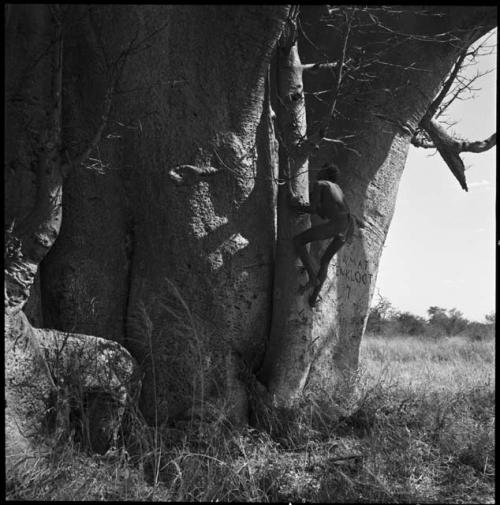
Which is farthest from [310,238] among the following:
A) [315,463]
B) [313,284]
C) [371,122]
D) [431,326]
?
[431,326]

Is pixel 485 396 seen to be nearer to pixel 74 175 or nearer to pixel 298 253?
pixel 298 253

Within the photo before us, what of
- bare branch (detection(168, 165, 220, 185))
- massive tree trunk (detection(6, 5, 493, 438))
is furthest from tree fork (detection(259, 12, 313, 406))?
bare branch (detection(168, 165, 220, 185))

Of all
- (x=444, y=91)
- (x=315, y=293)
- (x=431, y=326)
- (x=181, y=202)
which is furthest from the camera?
(x=431, y=326)

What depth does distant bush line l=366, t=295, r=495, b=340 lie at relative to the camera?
1478cm

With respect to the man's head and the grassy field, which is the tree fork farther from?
the grassy field

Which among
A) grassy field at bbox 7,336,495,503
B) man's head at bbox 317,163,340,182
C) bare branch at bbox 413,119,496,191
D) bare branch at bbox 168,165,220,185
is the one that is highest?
bare branch at bbox 413,119,496,191

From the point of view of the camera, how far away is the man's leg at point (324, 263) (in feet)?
14.0

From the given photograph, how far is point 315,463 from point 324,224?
1.55m

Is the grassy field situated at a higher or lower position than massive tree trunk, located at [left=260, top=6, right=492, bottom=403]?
lower

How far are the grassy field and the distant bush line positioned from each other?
10092 mm

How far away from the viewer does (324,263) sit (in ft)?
14.2

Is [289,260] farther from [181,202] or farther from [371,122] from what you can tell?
[371,122]

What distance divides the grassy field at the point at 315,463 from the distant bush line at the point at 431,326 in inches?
397

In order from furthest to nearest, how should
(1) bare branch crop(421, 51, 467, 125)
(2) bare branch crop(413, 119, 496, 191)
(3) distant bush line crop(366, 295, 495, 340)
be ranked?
(3) distant bush line crop(366, 295, 495, 340)
(2) bare branch crop(413, 119, 496, 191)
(1) bare branch crop(421, 51, 467, 125)
